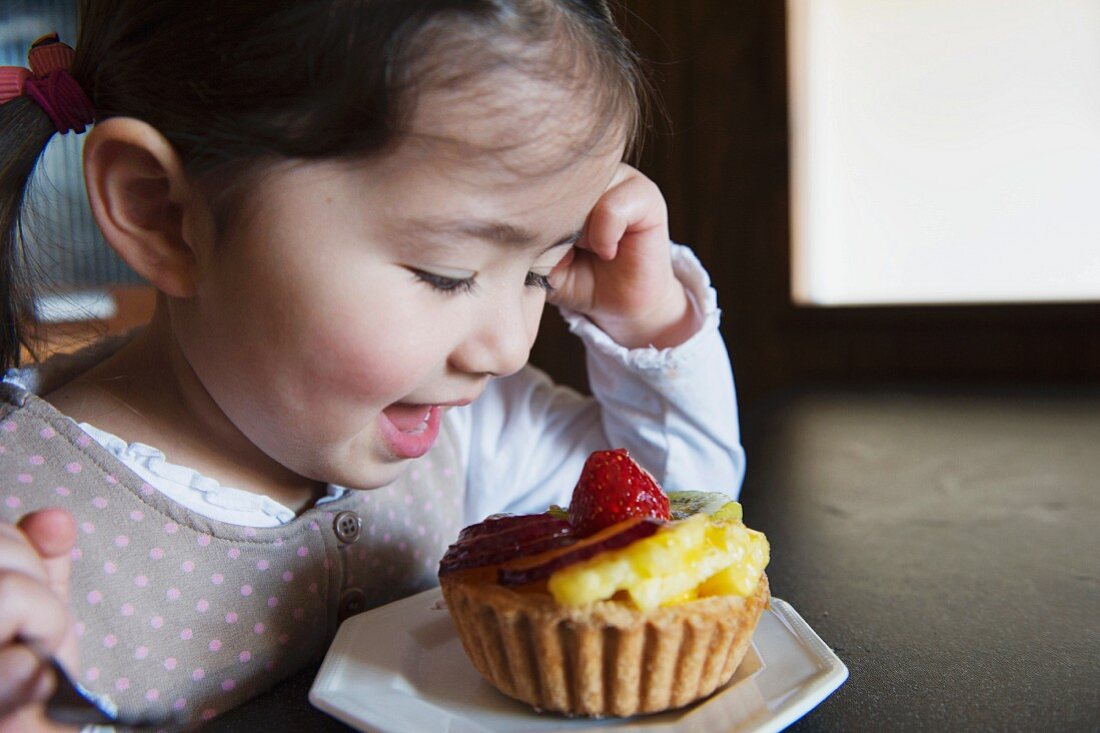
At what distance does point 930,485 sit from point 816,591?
1.76ft

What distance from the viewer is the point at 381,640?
0.69 m

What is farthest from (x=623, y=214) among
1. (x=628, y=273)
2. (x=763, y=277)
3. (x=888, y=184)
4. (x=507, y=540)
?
(x=888, y=184)

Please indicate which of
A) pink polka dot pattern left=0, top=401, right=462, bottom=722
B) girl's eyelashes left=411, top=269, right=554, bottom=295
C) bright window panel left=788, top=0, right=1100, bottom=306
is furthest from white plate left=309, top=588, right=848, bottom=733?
bright window panel left=788, top=0, right=1100, bottom=306

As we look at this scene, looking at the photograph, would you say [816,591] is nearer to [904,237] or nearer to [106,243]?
[106,243]

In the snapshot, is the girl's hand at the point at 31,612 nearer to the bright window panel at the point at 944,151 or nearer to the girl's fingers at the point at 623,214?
the girl's fingers at the point at 623,214

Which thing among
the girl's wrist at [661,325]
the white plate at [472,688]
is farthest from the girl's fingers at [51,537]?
the girl's wrist at [661,325]

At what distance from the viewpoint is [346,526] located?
845 millimetres

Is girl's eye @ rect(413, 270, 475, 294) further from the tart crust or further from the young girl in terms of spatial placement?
the tart crust

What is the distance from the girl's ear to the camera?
0.69m

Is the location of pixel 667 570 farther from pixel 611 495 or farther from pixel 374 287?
pixel 374 287

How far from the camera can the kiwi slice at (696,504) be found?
0.72 metres

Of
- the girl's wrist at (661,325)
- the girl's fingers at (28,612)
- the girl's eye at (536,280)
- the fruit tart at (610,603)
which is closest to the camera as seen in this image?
the girl's fingers at (28,612)

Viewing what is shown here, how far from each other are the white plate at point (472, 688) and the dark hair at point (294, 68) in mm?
329

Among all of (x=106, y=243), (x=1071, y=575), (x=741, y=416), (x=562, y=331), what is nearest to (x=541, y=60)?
(x=106, y=243)
